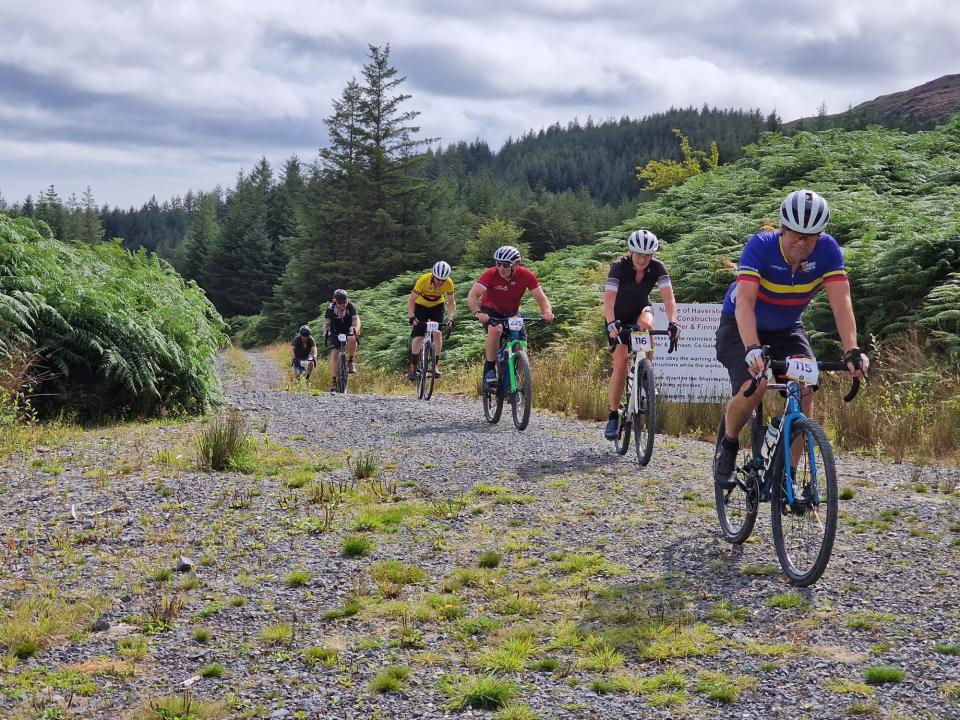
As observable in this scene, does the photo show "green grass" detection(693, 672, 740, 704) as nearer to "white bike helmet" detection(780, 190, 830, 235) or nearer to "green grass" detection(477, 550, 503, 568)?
"green grass" detection(477, 550, 503, 568)

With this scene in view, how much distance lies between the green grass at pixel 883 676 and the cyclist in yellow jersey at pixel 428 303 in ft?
32.4

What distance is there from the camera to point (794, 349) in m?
5.11

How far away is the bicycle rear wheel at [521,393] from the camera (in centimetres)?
1004

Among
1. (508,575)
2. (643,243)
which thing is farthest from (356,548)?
(643,243)

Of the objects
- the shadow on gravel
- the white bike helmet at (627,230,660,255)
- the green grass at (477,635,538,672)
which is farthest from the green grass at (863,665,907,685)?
the white bike helmet at (627,230,660,255)

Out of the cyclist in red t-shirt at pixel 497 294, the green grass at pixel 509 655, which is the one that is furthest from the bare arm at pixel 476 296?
the green grass at pixel 509 655

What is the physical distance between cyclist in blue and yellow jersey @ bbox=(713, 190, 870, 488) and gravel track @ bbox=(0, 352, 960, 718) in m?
1.09

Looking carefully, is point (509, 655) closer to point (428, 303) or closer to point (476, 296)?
point (476, 296)

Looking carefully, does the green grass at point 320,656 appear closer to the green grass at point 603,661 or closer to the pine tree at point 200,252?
the green grass at point 603,661

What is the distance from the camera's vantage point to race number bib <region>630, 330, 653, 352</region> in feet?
26.4

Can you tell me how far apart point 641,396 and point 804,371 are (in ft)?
11.9

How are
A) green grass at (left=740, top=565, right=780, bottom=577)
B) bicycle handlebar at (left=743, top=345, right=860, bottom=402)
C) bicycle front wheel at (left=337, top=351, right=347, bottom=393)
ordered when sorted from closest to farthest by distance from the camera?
bicycle handlebar at (left=743, top=345, right=860, bottom=402), green grass at (left=740, top=565, right=780, bottom=577), bicycle front wheel at (left=337, top=351, right=347, bottom=393)

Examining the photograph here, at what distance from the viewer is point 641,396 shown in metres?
8.01

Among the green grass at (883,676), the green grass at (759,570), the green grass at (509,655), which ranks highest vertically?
the green grass at (759,570)
